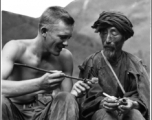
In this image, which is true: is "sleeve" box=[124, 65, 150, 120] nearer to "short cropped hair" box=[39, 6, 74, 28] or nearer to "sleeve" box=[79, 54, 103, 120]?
"sleeve" box=[79, 54, 103, 120]

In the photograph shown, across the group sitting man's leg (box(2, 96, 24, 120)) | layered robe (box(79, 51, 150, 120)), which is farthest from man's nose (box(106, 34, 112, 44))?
sitting man's leg (box(2, 96, 24, 120))

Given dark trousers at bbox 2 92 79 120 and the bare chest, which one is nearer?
dark trousers at bbox 2 92 79 120

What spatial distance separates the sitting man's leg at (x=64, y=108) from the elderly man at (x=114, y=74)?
213 millimetres

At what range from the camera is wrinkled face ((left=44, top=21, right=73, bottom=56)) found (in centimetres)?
273

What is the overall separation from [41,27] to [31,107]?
1.87 ft

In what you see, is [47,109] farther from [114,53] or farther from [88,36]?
[88,36]

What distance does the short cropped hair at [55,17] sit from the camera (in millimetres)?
2750

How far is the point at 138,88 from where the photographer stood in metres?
2.70

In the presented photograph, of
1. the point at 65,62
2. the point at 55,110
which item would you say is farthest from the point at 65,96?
the point at 65,62

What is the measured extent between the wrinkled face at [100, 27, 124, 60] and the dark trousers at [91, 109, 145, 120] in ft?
1.43

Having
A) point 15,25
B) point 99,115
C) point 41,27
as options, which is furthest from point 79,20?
point 99,115

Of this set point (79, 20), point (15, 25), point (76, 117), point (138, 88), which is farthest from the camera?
point (79, 20)

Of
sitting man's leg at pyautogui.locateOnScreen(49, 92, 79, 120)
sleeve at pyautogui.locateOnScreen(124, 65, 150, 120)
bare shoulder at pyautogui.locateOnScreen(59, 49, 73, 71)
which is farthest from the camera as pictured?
bare shoulder at pyautogui.locateOnScreen(59, 49, 73, 71)

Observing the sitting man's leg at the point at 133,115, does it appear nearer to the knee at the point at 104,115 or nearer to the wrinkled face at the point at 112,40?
the knee at the point at 104,115
